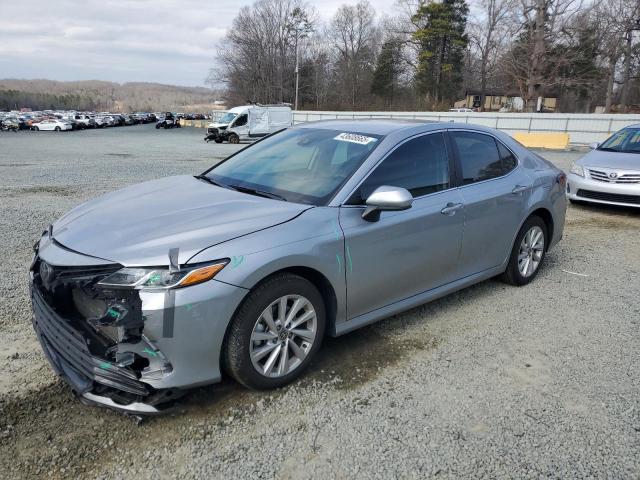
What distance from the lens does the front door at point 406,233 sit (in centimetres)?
324

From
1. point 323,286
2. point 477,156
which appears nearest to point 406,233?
point 323,286

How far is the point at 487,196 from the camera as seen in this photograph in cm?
415

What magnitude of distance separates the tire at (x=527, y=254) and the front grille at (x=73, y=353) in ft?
11.7

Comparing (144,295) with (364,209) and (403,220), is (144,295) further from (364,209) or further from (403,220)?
(403,220)

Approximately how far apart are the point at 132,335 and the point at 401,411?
1557mm

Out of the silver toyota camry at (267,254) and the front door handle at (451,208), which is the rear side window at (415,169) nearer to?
the silver toyota camry at (267,254)

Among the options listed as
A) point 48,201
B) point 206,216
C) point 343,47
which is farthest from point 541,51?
point 343,47

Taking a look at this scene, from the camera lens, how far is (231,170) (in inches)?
157

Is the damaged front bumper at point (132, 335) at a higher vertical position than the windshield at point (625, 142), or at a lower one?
lower

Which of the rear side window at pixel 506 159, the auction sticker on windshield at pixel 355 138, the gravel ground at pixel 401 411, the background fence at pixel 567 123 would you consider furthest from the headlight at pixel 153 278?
the background fence at pixel 567 123

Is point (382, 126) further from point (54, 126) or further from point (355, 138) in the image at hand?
point (54, 126)

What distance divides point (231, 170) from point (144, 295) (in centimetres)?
178

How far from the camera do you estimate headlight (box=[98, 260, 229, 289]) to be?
8.06 feet

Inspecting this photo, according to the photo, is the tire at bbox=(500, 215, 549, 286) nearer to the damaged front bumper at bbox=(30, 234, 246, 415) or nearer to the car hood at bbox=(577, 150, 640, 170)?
the damaged front bumper at bbox=(30, 234, 246, 415)
